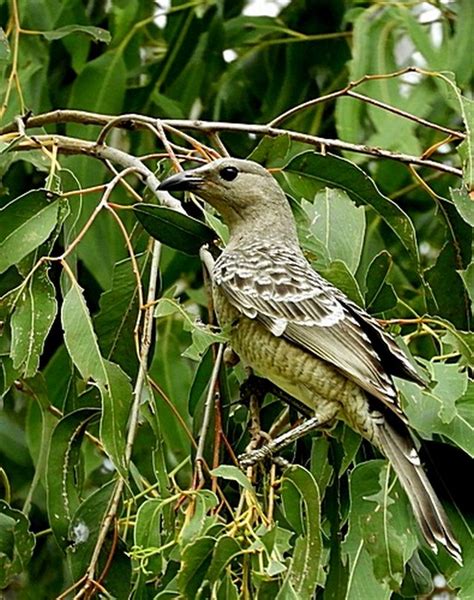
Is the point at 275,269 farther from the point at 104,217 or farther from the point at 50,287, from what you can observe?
the point at 104,217

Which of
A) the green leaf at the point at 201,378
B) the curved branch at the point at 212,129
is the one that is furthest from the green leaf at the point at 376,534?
the curved branch at the point at 212,129

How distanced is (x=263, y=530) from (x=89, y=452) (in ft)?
6.21

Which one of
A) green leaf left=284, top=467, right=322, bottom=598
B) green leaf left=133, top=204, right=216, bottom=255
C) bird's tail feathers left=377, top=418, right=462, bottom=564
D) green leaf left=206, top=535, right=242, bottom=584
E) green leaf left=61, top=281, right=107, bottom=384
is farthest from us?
green leaf left=133, top=204, right=216, bottom=255

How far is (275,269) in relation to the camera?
2.31m

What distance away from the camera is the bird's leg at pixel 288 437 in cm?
189

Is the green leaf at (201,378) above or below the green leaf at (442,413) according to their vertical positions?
below

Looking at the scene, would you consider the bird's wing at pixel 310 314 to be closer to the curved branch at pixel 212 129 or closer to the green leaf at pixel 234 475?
the curved branch at pixel 212 129

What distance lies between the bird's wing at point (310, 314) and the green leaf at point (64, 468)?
0.33 meters

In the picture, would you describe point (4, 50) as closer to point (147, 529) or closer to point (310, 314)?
point (310, 314)

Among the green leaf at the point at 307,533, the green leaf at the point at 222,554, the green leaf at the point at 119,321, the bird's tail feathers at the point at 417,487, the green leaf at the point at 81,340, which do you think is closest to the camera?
the green leaf at the point at 222,554

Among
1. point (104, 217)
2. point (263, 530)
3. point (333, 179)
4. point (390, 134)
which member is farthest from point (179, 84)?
point (263, 530)

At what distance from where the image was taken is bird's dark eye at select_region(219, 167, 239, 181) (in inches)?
93.4

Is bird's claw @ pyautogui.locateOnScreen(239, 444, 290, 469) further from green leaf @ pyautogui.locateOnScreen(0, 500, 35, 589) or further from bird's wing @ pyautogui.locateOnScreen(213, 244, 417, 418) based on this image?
green leaf @ pyautogui.locateOnScreen(0, 500, 35, 589)

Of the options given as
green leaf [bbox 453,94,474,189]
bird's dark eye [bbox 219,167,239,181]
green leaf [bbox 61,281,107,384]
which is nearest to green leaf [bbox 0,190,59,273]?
green leaf [bbox 61,281,107,384]
